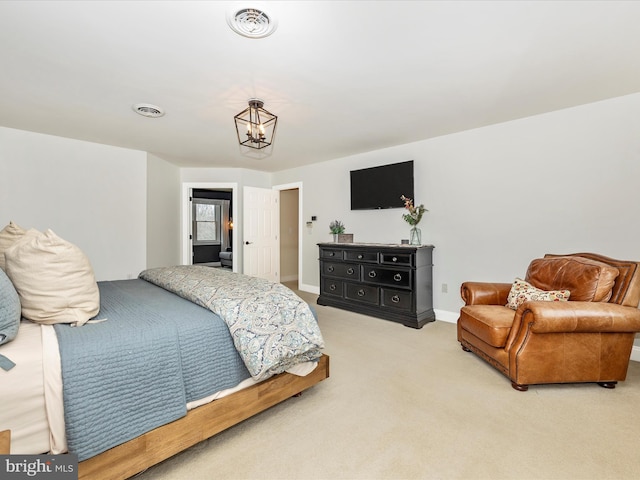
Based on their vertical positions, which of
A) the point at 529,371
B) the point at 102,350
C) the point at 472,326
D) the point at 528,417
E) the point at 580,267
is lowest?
the point at 528,417

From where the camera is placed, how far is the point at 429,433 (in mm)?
1777

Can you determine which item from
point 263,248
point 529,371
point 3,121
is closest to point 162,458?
point 529,371

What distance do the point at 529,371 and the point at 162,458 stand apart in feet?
7.73

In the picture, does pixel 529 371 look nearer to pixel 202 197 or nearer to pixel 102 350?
pixel 102 350

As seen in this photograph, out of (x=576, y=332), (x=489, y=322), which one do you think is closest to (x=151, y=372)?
(x=489, y=322)

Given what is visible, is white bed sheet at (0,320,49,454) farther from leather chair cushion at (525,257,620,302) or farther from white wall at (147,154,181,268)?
white wall at (147,154,181,268)

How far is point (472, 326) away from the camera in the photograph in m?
2.67

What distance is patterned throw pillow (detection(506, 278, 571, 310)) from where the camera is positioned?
245cm

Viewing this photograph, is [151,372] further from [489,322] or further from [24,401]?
[489,322]

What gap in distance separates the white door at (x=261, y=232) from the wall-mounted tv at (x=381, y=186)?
6.83ft

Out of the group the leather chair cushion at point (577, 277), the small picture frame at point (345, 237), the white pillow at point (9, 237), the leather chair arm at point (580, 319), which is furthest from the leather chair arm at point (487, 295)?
the white pillow at point (9, 237)

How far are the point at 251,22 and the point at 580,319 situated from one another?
2.86 m

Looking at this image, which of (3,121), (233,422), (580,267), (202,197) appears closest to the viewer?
(233,422)

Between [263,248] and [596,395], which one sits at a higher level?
[263,248]
